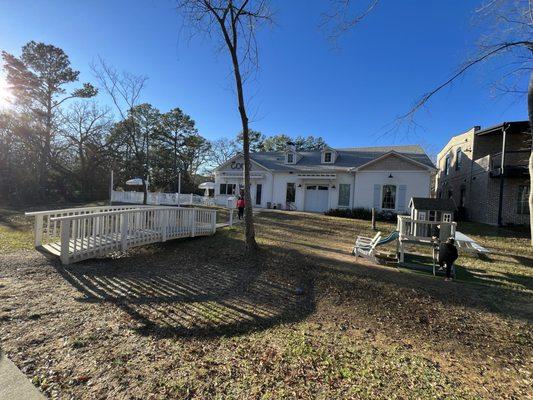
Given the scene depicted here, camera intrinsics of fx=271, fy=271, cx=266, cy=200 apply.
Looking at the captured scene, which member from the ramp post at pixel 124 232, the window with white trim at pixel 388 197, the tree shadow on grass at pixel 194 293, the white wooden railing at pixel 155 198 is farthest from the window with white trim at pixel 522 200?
the white wooden railing at pixel 155 198

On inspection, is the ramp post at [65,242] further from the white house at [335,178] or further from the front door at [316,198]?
the front door at [316,198]

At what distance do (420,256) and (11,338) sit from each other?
991 cm

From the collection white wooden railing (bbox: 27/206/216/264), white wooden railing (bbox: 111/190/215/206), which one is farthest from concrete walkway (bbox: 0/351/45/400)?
white wooden railing (bbox: 111/190/215/206)

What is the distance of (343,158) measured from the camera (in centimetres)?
2303

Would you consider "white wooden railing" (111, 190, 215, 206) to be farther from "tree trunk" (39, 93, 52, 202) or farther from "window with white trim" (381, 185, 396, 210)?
"window with white trim" (381, 185, 396, 210)

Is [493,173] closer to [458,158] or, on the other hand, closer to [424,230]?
[458,158]

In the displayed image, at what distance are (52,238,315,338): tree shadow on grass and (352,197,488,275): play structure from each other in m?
3.15

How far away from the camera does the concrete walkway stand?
2.22 meters

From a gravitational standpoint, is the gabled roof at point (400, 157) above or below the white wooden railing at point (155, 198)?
above

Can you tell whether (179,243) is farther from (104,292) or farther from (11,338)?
(11,338)

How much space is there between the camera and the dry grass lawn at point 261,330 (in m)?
2.54

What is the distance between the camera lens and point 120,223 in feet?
22.6

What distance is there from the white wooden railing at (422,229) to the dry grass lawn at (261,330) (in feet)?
4.19

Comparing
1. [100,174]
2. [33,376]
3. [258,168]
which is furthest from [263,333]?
[100,174]
